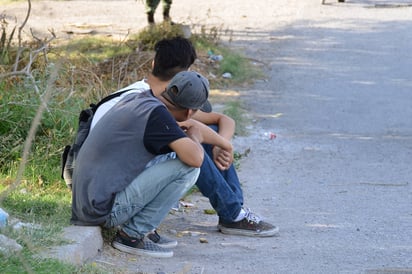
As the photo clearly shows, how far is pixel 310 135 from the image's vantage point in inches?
345

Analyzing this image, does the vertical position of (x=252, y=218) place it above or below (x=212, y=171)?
below

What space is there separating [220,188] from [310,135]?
374 centimetres

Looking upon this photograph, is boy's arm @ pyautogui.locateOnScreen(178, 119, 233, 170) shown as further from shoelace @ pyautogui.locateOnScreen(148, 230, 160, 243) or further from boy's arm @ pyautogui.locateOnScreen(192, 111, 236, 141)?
shoelace @ pyautogui.locateOnScreen(148, 230, 160, 243)

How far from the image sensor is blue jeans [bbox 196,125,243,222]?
510 centimetres

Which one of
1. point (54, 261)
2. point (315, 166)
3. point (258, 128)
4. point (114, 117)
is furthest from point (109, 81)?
point (54, 261)

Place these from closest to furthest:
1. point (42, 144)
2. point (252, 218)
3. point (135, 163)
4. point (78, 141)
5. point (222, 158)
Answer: point (135, 163)
point (78, 141)
point (222, 158)
point (252, 218)
point (42, 144)

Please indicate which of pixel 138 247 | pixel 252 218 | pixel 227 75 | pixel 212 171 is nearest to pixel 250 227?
pixel 252 218

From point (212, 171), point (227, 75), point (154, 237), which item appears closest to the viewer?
point (154, 237)

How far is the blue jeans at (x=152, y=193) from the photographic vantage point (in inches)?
181

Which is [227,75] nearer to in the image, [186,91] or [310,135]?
[310,135]

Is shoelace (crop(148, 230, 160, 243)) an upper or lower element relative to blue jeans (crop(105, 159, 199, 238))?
lower

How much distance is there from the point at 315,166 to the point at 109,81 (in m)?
2.57

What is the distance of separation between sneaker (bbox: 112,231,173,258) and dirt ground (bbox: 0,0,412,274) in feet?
0.16

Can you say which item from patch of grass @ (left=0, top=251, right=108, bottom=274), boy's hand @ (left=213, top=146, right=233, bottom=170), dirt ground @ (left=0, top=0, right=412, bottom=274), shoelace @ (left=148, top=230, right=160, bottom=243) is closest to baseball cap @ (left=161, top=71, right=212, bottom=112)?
boy's hand @ (left=213, top=146, right=233, bottom=170)
